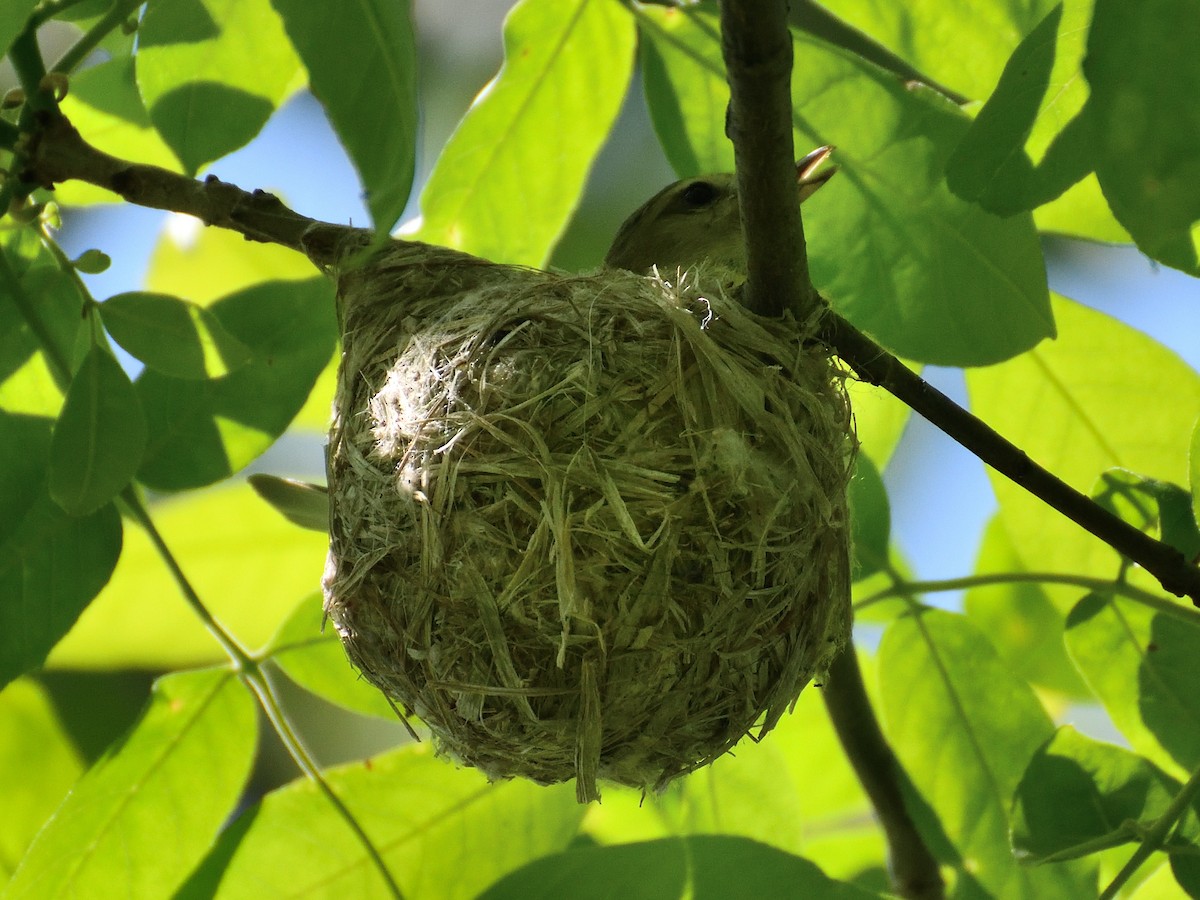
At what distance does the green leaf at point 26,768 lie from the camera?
2.92m

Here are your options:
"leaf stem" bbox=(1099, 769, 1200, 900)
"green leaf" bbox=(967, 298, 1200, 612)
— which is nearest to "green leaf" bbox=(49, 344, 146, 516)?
"green leaf" bbox=(967, 298, 1200, 612)

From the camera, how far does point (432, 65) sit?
17.7ft

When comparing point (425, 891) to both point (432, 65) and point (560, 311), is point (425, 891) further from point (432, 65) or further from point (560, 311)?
point (432, 65)

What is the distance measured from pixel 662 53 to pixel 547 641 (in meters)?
1.22

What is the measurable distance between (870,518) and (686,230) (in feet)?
3.11

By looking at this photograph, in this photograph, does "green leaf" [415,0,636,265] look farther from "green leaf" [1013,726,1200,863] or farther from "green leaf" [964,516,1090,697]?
"green leaf" [1013,726,1200,863]

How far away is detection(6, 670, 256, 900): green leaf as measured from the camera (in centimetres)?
227

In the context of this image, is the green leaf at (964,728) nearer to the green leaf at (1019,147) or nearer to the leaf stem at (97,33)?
the green leaf at (1019,147)

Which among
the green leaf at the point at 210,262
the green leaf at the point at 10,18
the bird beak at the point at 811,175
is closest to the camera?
the green leaf at the point at 10,18

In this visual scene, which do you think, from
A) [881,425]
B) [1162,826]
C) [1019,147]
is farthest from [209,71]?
[1162,826]

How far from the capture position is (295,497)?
2428 millimetres

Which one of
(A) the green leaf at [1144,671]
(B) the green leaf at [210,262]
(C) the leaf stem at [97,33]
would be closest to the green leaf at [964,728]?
(A) the green leaf at [1144,671]

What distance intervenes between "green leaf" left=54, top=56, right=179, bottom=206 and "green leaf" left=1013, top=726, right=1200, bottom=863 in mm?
2093

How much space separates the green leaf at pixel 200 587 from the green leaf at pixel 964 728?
4.28 ft
